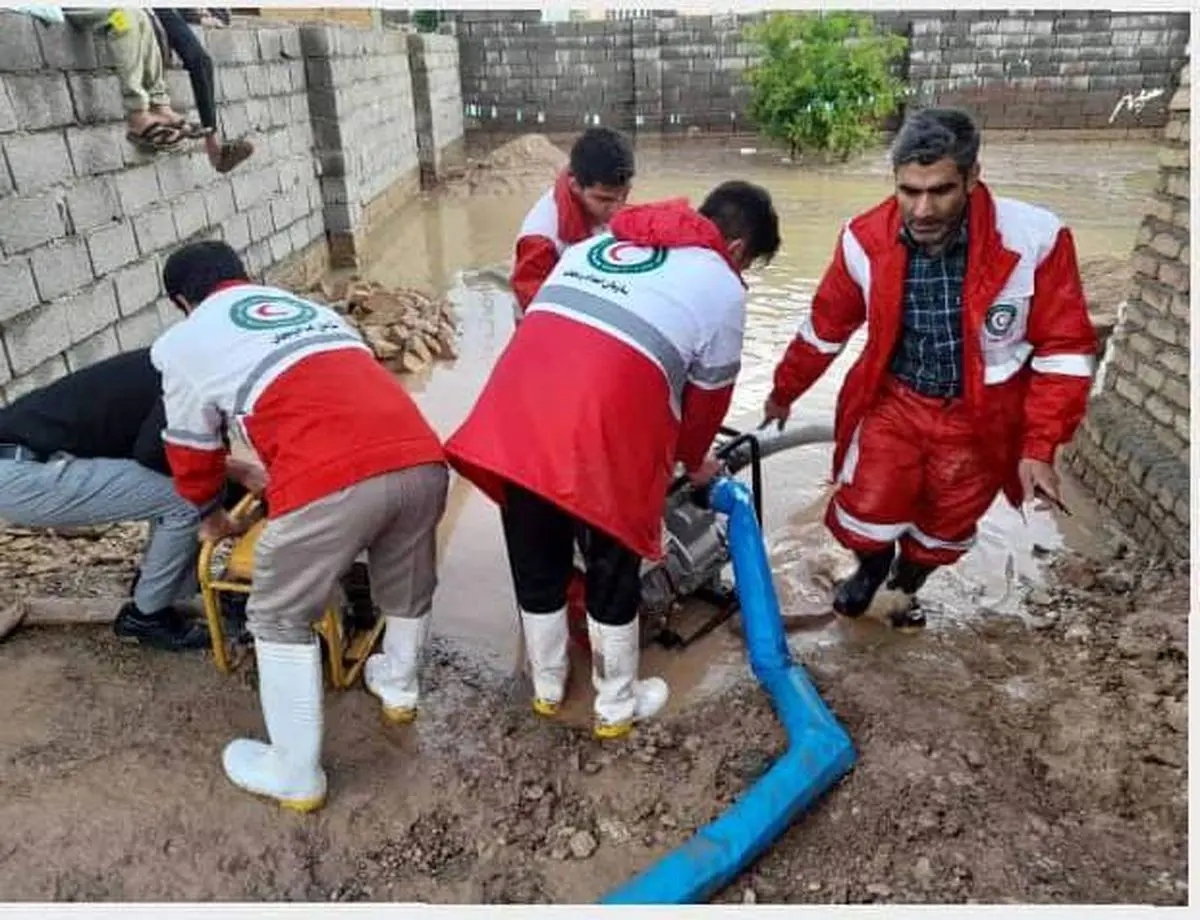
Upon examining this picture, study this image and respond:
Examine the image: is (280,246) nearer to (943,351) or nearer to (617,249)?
(617,249)

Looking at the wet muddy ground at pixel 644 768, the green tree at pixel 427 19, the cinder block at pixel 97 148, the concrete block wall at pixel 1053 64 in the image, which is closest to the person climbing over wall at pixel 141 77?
the cinder block at pixel 97 148

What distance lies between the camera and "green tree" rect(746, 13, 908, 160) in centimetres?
1537

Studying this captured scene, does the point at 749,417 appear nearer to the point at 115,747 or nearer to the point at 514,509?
the point at 514,509

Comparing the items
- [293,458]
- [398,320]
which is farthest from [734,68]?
[293,458]

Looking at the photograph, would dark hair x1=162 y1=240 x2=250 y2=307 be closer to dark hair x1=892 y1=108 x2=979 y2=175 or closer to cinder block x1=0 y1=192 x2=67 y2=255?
dark hair x1=892 y1=108 x2=979 y2=175

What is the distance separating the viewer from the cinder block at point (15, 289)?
13.4ft

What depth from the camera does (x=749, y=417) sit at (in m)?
5.81

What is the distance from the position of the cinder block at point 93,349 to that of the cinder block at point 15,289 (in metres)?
0.41

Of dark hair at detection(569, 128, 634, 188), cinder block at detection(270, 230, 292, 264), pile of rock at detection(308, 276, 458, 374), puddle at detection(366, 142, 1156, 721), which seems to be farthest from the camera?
cinder block at detection(270, 230, 292, 264)

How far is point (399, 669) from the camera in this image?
9.36 ft

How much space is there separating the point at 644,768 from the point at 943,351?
5.19 feet

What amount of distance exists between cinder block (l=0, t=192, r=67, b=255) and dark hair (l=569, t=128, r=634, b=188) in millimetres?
2568

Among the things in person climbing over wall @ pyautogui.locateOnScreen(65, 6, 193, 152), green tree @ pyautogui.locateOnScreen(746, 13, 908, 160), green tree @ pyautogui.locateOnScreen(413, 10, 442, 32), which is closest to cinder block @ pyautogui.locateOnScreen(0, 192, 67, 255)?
person climbing over wall @ pyautogui.locateOnScreen(65, 6, 193, 152)

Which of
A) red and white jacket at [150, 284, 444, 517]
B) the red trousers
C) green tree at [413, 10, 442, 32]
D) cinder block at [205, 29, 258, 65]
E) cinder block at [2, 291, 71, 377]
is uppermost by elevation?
green tree at [413, 10, 442, 32]
